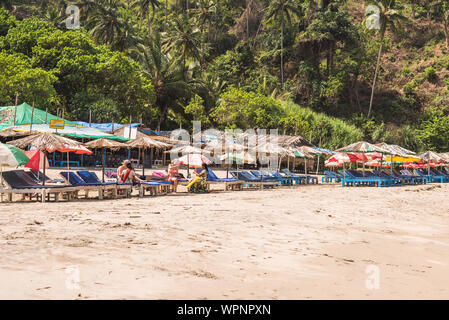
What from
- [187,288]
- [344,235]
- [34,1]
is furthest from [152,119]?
[187,288]

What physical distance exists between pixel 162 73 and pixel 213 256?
123 ft

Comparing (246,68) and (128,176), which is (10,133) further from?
(246,68)

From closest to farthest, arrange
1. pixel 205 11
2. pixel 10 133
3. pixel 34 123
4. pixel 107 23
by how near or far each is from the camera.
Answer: pixel 10 133, pixel 34 123, pixel 107 23, pixel 205 11

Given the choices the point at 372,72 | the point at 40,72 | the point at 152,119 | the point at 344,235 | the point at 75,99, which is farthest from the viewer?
the point at 372,72

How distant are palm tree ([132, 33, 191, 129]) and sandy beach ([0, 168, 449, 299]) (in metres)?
32.7

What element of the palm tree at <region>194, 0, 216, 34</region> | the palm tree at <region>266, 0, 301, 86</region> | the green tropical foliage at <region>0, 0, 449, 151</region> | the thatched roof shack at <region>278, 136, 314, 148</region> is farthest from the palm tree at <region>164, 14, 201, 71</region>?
the thatched roof shack at <region>278, 136, 314, 148</region>

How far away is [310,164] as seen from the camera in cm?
3941

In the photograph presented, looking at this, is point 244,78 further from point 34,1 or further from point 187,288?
point 187,288

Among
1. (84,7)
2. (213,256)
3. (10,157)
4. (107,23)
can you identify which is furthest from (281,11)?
(213,256)

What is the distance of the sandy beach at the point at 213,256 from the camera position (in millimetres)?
4332

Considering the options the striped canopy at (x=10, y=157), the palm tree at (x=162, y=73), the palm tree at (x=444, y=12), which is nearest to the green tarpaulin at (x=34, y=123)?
the palm tree at (x=162, y=73)

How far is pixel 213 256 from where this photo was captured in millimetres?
5730

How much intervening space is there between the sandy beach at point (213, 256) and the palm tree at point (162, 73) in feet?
107
